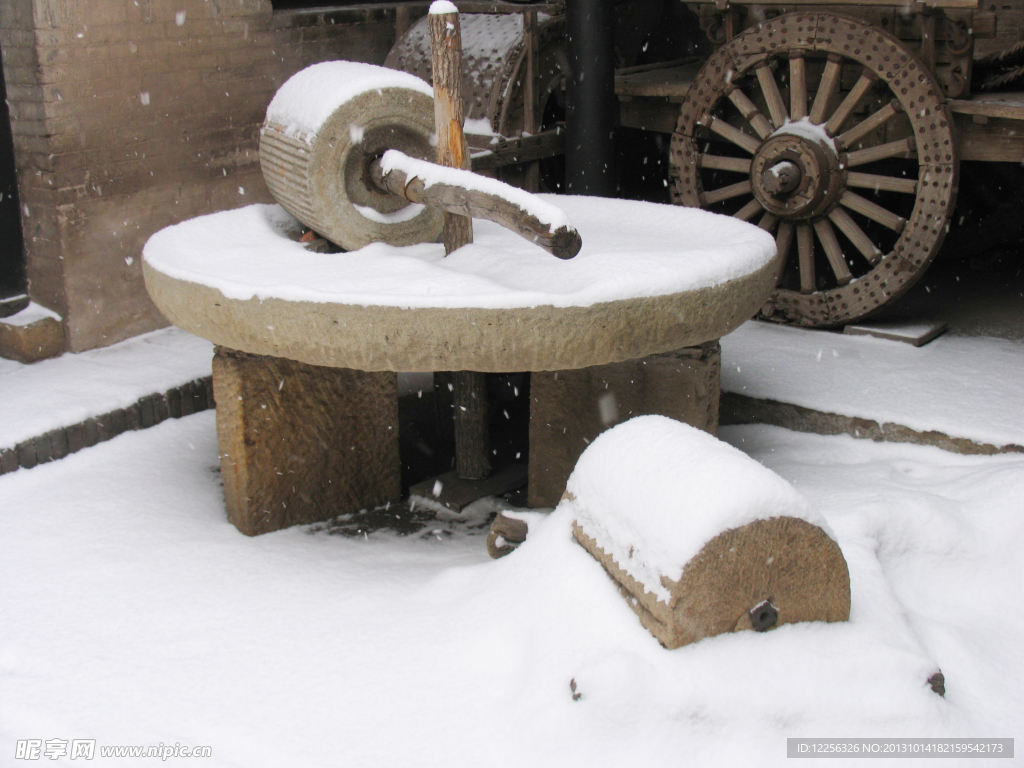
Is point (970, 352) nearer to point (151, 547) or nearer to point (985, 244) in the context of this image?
point (985, 244)

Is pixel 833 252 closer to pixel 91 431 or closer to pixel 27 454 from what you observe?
pixel 91 431

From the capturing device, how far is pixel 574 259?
3.37 m

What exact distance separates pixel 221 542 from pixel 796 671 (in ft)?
6.56

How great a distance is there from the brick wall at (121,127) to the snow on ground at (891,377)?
276 centimetres

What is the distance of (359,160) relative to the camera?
3.75m

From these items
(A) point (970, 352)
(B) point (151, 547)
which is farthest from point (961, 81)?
(B) point (151, 547)

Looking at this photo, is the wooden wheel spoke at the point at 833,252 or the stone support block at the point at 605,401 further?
the wooden wheel spoke at the point at 833,252

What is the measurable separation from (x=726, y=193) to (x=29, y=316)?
3363mm

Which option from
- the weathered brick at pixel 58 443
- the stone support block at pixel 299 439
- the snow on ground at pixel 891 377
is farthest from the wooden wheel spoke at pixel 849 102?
the weathered brick at pixel 58 443

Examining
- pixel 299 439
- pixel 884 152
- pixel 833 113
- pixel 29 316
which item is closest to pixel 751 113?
pixel 833 113

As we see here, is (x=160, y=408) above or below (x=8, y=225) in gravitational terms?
below

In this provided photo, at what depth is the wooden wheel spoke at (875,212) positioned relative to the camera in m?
4.66

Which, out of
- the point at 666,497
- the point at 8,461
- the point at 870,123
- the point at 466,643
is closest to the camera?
the point at 666,497

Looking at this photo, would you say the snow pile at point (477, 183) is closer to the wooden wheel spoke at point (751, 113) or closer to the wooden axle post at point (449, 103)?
the wooden axle post at point (449, 103)
